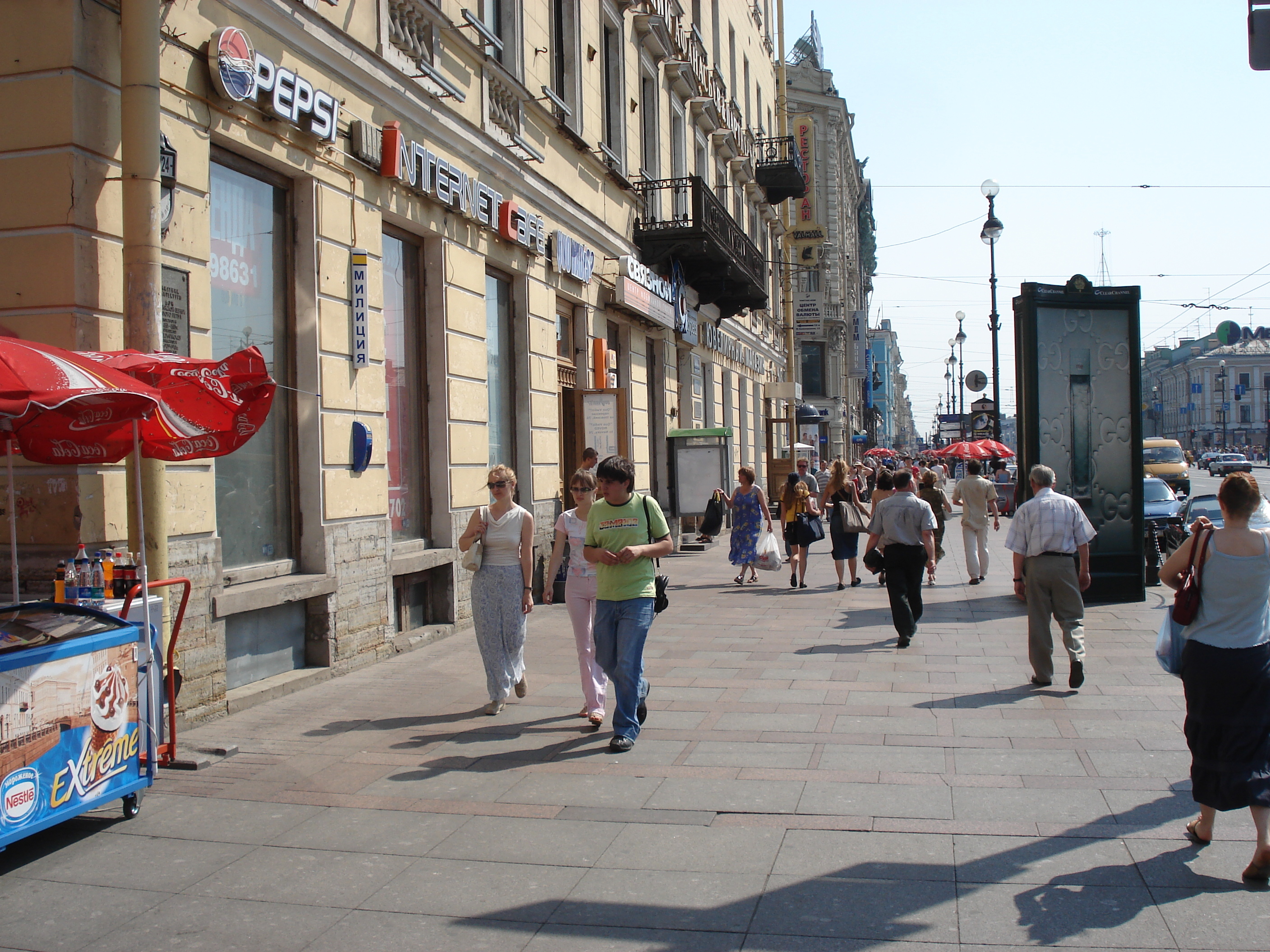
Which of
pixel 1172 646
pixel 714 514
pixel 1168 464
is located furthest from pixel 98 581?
pixel 1168 464

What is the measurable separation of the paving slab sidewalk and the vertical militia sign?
2.81m

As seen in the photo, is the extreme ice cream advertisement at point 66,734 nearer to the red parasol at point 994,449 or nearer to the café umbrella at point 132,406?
the café umbrella at point 132,406

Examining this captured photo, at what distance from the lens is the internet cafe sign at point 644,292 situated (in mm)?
16266

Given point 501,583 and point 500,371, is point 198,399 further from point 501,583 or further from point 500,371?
point 500,371

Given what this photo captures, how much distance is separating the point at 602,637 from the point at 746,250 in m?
17.7

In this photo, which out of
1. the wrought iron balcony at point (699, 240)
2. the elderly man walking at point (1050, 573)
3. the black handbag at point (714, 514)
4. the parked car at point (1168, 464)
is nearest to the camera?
the elderly man walking at point (1050, 573)

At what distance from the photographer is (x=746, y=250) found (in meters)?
22.9

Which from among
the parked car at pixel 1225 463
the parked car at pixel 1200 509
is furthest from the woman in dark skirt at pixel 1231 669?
the parked car at pixel 1225 463

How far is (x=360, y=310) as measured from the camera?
9.10 meters

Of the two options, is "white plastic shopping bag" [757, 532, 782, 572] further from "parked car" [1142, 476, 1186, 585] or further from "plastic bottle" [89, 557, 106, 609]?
"plastic bottle" [89, 557, 106, 609]

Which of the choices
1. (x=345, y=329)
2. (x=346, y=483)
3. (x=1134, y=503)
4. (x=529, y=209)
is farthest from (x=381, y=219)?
(x=1134, y=503)

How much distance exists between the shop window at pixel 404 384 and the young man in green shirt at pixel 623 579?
3.87 meters

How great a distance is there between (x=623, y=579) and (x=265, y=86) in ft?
14.8

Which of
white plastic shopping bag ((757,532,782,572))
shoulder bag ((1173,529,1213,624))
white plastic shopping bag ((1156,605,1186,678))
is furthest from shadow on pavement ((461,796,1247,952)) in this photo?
white plastic shopping bag ((757,532,782,572))
